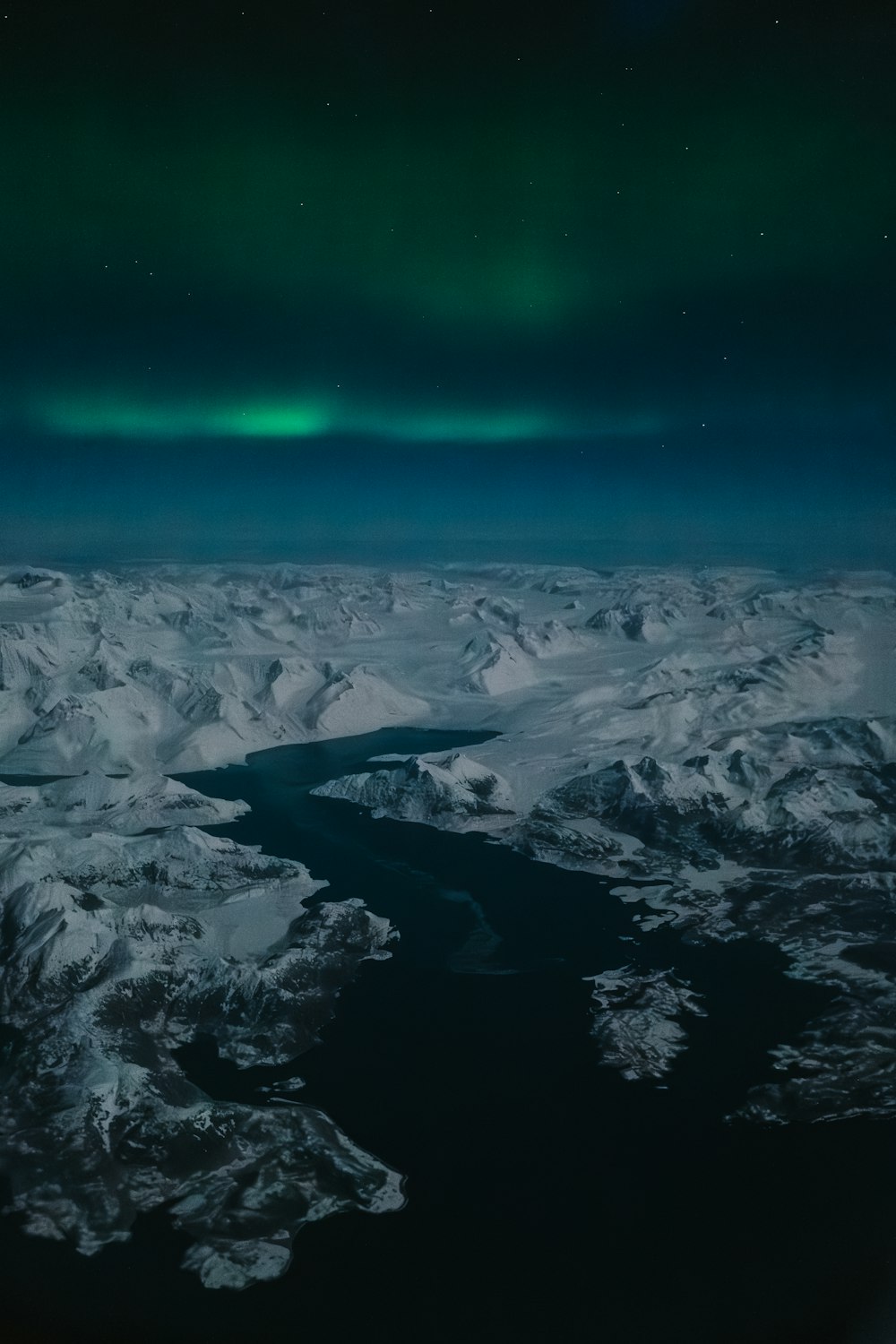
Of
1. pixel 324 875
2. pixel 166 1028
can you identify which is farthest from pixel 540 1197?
pixel 324 875

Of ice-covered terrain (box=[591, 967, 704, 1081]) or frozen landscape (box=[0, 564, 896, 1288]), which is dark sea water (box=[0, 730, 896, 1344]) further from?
frozen landscape (box=[0, 564, 896, 1288])

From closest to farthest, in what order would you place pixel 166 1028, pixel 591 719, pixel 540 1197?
1. pixel 540 1197
2. pixel 166 1028
3. pixel 591 719

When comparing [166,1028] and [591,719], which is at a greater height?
[591,719]

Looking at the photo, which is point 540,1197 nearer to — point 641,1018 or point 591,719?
point 641,1018

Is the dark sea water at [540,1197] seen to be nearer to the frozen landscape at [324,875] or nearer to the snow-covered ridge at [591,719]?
the frozen landscape at [324,875]

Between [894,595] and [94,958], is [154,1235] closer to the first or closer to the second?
[94,958]

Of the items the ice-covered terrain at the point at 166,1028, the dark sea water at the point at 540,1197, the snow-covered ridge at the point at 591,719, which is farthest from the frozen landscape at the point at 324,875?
the dark sea water at the point at 540,1197
